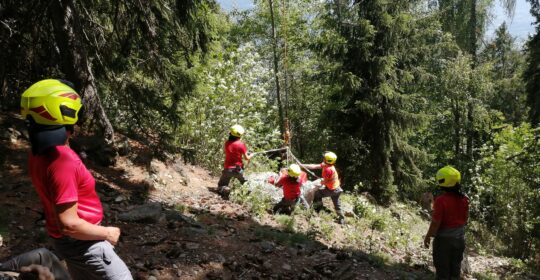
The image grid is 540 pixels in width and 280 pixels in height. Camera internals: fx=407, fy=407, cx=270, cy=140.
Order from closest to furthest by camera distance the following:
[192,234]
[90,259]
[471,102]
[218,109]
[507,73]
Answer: [90,259]
[192,234]
[218,109]
[471,102]
[507,73]

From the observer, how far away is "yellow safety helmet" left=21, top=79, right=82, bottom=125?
251cm

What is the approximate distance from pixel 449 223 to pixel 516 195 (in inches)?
410

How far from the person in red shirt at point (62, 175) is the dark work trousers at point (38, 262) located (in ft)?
1.19

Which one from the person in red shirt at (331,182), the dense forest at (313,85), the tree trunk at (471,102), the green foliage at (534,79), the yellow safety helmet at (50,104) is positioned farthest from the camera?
the tree trunk at (471,102)

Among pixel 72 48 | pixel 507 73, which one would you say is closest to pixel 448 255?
pixel 72 48

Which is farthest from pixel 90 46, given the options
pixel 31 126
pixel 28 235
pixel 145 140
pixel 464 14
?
pixel 464 14

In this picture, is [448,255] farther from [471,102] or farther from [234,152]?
[471,102]

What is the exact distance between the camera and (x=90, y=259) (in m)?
2.84

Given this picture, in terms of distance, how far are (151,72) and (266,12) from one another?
2237cm

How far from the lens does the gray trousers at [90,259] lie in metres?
2.83

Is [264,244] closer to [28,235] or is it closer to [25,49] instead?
[28,235]

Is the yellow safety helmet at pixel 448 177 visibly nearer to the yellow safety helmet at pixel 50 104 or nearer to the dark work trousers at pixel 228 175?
the dark work trousers at pixel 228 175

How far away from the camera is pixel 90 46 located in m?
7.53

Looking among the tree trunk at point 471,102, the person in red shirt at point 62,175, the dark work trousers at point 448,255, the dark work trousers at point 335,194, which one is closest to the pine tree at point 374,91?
the dark work trousers at point 335,194
